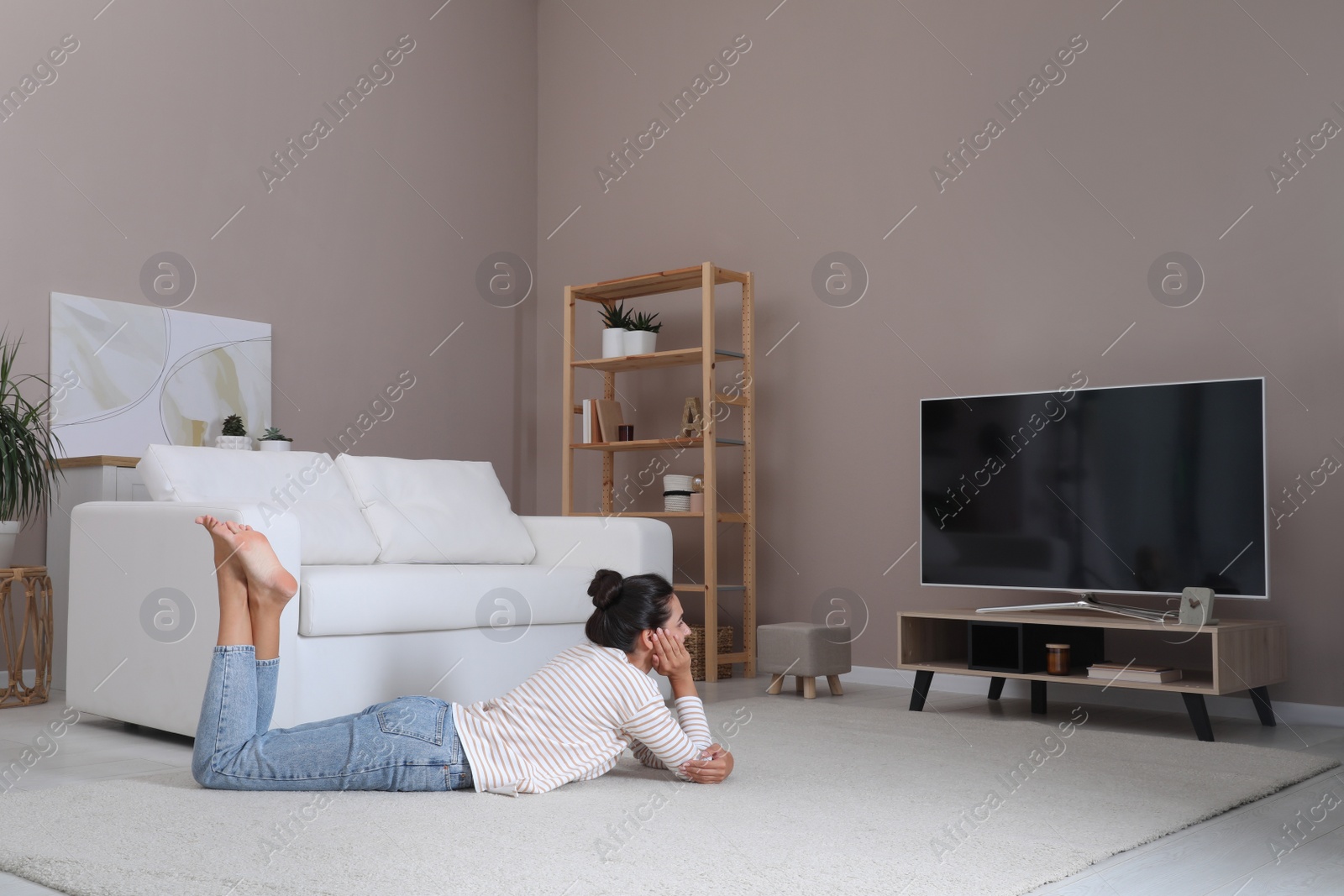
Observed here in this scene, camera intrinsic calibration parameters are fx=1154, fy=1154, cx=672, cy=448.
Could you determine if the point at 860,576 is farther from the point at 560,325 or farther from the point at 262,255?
the point at 262,255

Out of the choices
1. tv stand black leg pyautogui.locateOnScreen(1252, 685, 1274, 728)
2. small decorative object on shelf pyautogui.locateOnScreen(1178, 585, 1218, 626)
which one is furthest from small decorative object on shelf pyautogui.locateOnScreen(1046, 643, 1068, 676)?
tv stand black leg pyautogui.locateOnScreen(1252, 685, 1274, 728)

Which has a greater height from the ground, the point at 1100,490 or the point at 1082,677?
the point at 1100,490

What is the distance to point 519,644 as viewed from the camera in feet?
11.3

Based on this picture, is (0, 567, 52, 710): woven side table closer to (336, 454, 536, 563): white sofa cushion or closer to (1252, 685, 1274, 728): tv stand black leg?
(336, 454, 536, 563): white sofa cushion

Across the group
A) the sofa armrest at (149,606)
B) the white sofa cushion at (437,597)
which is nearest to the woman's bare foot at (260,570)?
the sofa armrest at (149,606)

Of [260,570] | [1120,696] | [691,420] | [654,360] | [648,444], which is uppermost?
[654,360]

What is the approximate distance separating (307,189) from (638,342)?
160 cm

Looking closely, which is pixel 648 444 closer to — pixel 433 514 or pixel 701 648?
pixel 701 648

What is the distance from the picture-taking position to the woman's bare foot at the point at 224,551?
2.17m

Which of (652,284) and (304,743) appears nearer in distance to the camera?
(304,743)

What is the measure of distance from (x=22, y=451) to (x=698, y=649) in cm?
251

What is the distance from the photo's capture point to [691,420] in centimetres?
491

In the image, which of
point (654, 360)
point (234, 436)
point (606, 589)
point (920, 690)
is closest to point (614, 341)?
point (654, 360)

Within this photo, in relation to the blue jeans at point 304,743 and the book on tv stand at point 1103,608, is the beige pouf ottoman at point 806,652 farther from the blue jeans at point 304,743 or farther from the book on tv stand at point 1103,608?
the blue jeans at point 304,743
